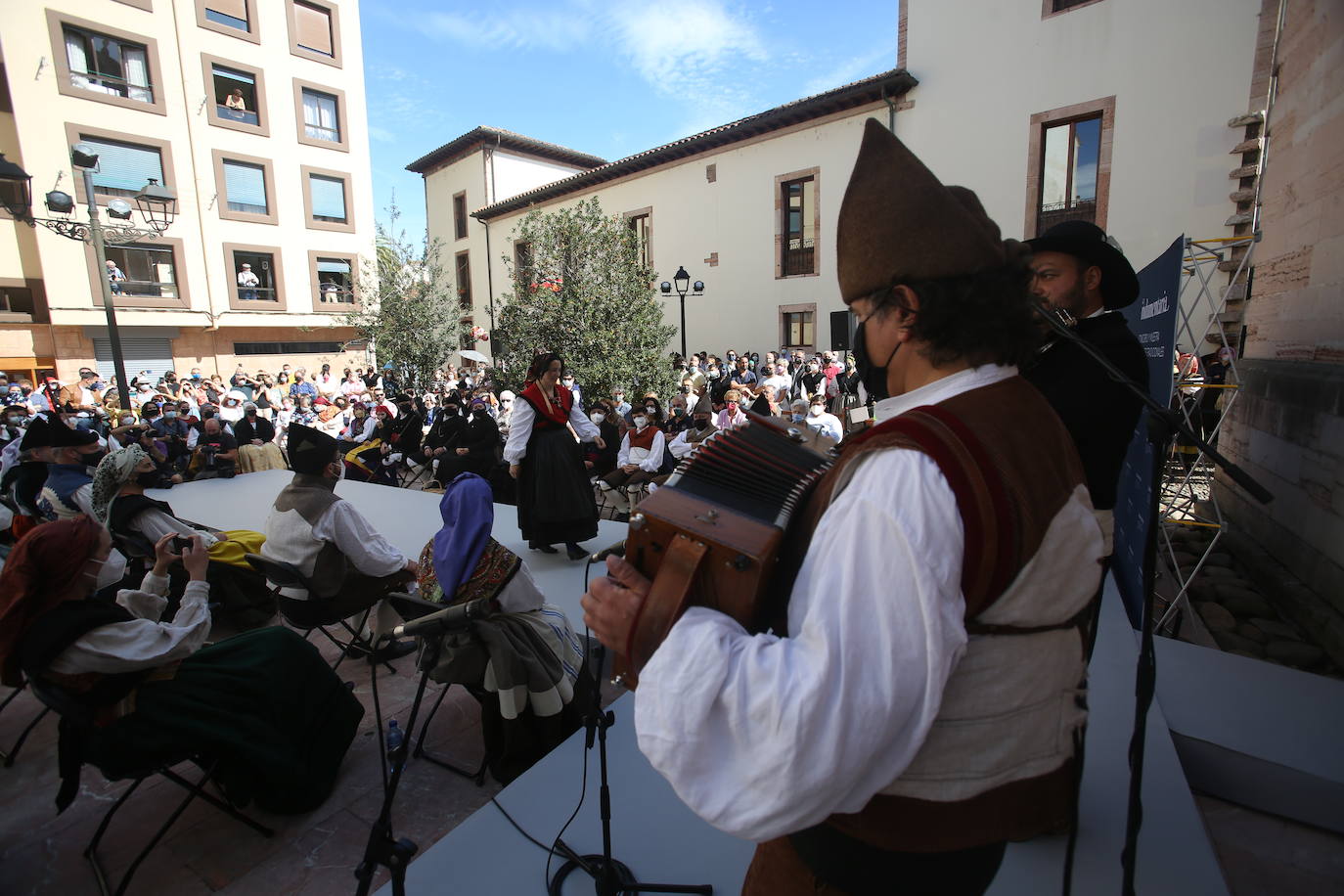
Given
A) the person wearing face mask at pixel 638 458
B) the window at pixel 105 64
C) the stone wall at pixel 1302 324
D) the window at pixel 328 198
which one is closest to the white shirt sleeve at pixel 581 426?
the person wearing face mask at pixel 638 458

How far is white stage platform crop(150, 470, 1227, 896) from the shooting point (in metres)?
1.94

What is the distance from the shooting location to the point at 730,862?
2039 millimetres

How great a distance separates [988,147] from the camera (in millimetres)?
13609

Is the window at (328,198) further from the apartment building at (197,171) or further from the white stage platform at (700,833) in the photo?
the white stage platform at (700,833)

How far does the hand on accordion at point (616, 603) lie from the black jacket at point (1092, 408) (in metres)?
1.36

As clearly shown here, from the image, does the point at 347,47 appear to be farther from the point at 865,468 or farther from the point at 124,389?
the point at 865,468

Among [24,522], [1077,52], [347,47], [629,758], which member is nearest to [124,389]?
[24,522]

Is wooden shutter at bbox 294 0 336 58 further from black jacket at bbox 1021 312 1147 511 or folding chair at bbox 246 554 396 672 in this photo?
black jacket at bbox 1021 312 1147 511

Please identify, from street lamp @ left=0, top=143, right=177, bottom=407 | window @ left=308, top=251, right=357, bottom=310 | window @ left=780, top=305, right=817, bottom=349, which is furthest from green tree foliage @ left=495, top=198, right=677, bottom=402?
window @ left=308, top=251, right=357, bottom=310

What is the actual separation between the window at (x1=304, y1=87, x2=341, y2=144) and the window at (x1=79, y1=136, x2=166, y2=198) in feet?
15.8

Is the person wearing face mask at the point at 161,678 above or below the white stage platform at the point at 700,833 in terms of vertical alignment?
above

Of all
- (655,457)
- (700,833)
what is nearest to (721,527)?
(700,833)

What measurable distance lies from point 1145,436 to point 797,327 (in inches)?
557

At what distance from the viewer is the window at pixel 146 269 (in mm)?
19312
